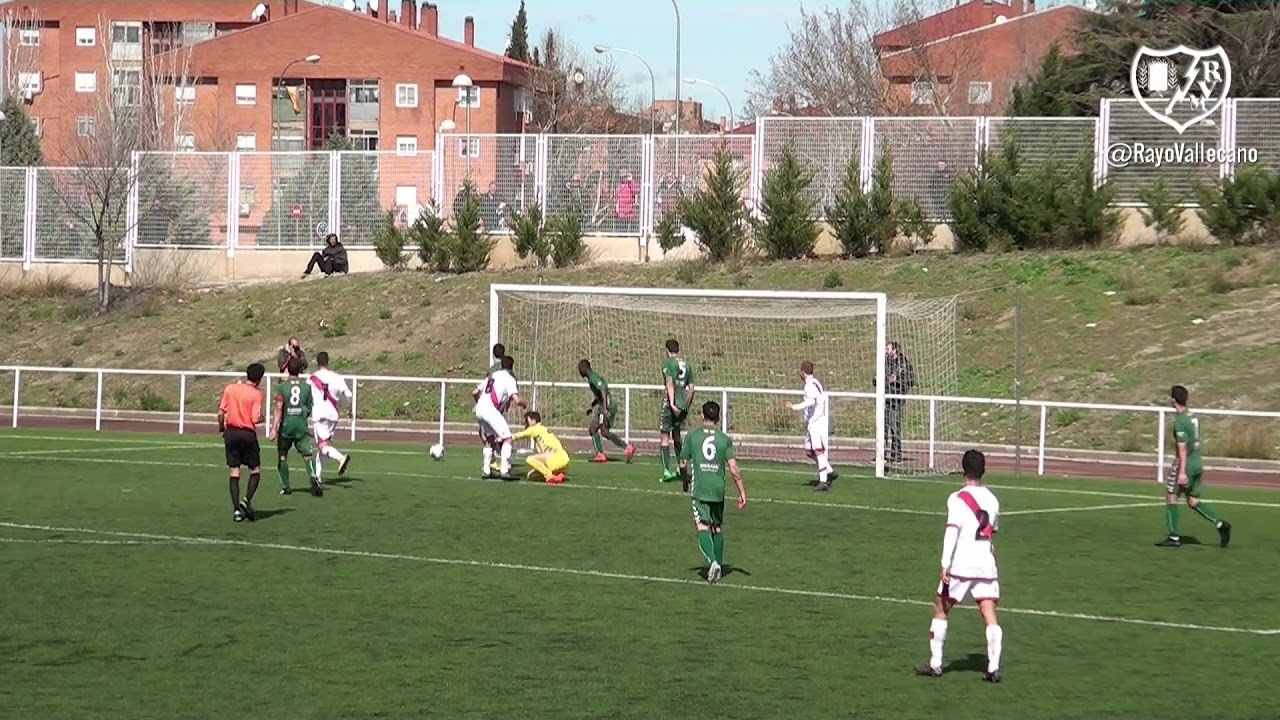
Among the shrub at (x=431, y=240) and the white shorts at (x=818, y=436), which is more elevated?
the shrub at (x=431, y=240)

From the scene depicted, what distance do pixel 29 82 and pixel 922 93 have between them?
149ft

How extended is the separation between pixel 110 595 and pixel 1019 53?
3192 inches

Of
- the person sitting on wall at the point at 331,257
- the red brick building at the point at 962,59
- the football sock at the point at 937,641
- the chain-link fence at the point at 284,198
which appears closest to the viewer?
the football sock at the point at 937,641

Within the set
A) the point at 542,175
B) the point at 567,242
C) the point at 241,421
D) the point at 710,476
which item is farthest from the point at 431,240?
the point at 710,476

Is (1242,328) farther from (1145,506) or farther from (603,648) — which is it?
(603,648)

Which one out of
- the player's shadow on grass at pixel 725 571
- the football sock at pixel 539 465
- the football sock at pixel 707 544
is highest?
the football sock at pixel 707 544

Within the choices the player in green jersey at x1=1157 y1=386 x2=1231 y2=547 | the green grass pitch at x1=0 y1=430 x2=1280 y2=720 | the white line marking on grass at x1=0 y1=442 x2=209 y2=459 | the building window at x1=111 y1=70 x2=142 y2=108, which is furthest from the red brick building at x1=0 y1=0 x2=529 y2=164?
the player in green jersey at x1=1157 y1=386 x2=1231 y2=547

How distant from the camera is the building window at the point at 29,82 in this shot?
91000mm

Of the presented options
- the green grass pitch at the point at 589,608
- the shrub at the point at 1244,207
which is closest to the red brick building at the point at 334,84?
the shrub at the point at 1244,207

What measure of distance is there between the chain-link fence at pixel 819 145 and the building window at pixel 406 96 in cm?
5416

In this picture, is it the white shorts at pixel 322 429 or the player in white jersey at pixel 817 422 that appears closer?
Answer: the white shorts at pixel 322 429

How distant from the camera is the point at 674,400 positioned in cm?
2761

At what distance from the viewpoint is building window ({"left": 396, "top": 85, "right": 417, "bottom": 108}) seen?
9956cm

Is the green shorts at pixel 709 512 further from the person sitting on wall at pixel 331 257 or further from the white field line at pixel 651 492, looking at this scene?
the person sitting on wall at pixel 331 257
